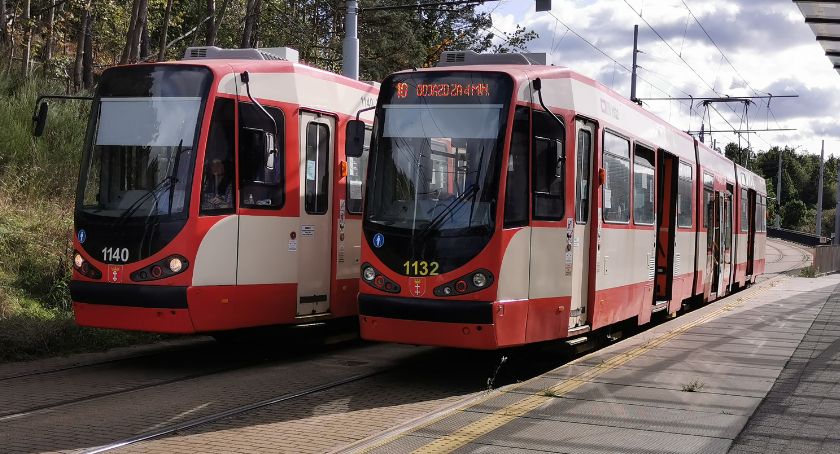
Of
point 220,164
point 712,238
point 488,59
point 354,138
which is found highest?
point 488,59

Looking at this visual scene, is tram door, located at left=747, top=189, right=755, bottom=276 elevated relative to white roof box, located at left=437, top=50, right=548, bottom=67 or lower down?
lower down

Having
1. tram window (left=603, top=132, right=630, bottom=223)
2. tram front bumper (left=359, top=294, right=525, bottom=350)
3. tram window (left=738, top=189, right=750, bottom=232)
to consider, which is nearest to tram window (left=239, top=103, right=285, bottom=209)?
tram front bumper (left=359, top=294, right=525, bottom=350)

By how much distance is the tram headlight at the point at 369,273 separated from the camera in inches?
441

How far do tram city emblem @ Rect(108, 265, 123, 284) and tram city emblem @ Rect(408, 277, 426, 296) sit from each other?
332cm

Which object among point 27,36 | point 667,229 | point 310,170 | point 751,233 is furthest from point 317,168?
point 751,233

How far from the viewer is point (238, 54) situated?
13.2 meters

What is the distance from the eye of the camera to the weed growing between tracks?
13203 millimetres

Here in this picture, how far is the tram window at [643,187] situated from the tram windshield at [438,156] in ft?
13.6

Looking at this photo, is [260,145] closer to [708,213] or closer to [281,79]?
[281,79]

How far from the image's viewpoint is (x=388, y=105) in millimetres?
11508

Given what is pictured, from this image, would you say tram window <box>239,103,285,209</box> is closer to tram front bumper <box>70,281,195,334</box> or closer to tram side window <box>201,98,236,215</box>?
tram side window <box>201,98,236,215</box>

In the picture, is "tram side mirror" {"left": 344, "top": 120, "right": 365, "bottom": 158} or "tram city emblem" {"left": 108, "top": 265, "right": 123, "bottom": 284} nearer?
"tram city emblem" {"left": 108, "top": 265, "right": 123, "bottom": 284}

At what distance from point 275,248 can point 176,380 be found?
6.62 feet

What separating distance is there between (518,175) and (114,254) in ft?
15.1
